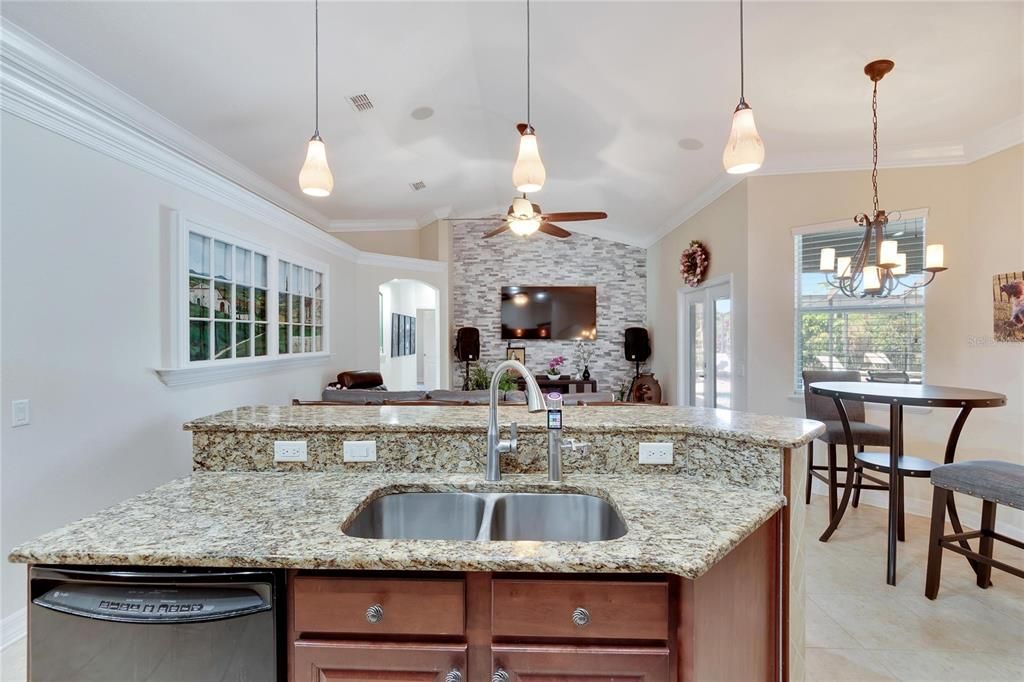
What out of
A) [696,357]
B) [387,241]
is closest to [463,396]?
[696,357]

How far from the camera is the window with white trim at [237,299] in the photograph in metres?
3.09

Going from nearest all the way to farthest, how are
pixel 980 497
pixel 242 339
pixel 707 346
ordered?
1. pixel 980 497
2. pixel 242 339
3. pixel 707 346

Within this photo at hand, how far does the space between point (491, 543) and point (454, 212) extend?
6.05 m

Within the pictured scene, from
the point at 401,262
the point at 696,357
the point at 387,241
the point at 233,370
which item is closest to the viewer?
the point at 233,370

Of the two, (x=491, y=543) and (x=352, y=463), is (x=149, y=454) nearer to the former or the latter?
(x=352, y=463)

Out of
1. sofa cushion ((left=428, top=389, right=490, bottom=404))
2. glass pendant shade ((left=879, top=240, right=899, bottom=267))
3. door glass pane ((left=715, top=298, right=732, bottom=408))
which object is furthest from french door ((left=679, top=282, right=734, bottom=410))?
sofa cushion ((left=428, top=389, right=490, bottom=404))

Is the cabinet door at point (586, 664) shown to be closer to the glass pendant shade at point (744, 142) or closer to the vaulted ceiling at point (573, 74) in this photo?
the glass pendant shade at point (744, 142)

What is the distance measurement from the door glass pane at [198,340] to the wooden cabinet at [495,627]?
264 centimetres

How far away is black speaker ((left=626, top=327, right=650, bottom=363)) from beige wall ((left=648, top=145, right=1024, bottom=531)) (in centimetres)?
233

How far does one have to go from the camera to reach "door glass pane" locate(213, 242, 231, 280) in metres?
3.32

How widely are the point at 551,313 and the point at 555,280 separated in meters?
0.51

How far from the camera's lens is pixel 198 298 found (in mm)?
3160

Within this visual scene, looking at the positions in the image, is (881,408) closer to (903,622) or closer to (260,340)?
(903,622)

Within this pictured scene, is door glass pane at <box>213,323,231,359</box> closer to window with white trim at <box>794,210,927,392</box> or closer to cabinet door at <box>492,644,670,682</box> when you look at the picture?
cabinet door at <box>492,644,670,682</box>
